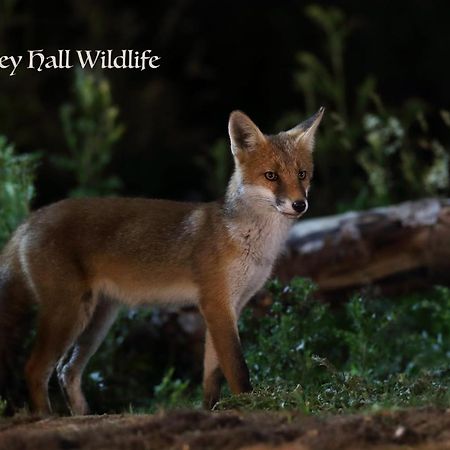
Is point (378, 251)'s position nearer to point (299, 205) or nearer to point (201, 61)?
point (299, 205)

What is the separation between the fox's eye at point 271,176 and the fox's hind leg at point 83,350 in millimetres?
1374

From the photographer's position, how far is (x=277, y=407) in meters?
5.27

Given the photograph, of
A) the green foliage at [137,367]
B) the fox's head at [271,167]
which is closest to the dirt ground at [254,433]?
the fox's head at [271,167]

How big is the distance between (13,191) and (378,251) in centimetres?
282

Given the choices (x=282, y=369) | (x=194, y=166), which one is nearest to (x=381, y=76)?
(x=194, y=166)

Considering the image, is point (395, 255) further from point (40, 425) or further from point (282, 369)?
point (40, 425)

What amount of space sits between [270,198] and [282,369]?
56.2 inches

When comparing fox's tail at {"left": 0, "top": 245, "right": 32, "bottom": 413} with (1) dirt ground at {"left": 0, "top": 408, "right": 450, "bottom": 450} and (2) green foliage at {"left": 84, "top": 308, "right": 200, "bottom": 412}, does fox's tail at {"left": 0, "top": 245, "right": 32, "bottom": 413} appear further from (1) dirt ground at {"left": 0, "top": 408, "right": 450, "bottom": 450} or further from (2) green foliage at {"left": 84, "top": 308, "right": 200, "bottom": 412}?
(1) dirt ground at {"left": 0, "top": 408, "right": 450, "bottom": 450}

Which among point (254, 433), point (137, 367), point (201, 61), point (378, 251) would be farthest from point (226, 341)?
point (201, 61)

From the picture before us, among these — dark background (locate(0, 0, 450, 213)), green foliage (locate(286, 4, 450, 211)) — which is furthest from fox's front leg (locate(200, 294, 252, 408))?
dark background (locate(0, 0, 450, 213))

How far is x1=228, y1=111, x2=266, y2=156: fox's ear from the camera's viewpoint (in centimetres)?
637

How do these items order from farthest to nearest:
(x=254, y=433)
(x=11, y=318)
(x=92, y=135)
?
(x=92, y=135)
(x=11, y=318)
(x=254, y=433)

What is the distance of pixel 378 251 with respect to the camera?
8.34m

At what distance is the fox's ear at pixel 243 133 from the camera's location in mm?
6367
